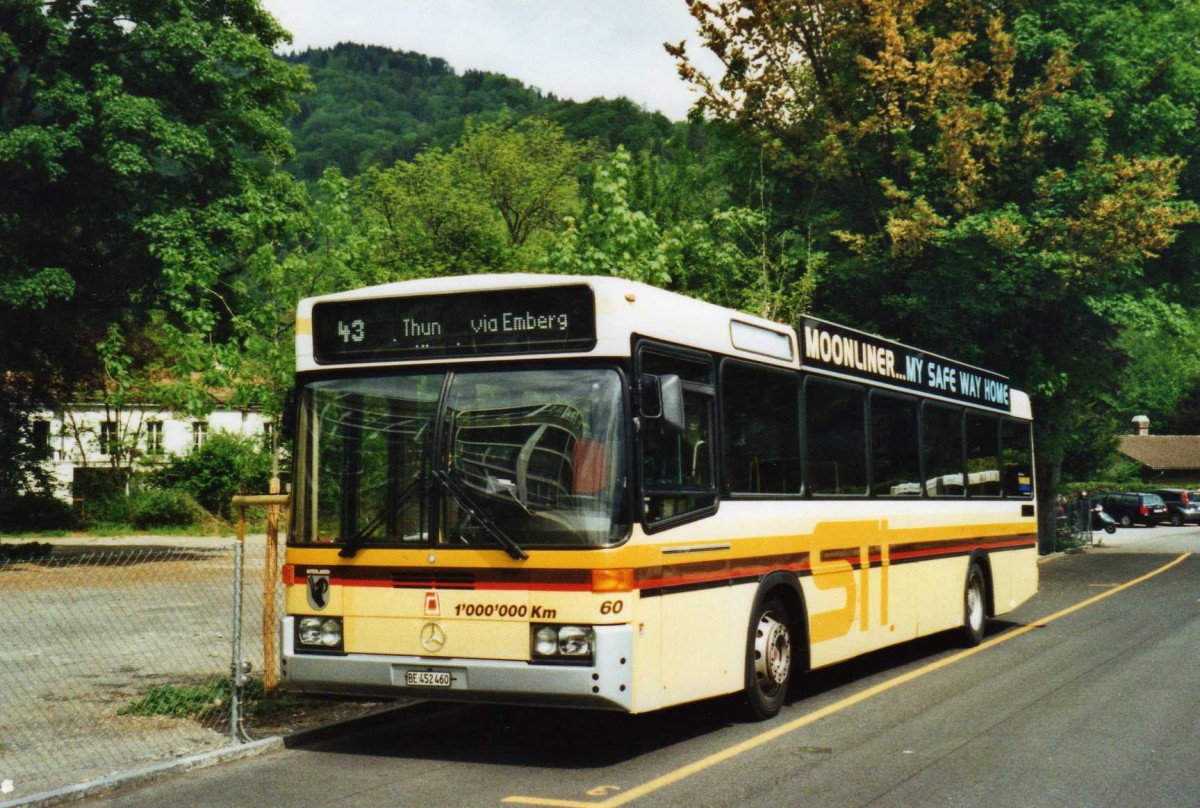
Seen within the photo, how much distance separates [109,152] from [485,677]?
22.9 meters

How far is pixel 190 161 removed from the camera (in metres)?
29.6

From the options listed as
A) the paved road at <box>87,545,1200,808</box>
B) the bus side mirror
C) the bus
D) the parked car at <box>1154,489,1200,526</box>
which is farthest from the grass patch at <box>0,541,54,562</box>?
the parked car at <box>1154,489,1200,526</box>

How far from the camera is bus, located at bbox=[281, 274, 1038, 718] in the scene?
7.88m

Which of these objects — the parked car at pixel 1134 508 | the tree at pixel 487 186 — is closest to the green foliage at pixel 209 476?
the tree at pixel 487 186

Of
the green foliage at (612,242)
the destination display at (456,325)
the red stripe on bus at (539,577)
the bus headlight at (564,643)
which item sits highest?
the green foliage at (612,242)

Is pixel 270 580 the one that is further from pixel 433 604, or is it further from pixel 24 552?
pixel 24 552

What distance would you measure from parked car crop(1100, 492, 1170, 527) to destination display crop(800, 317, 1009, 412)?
49447 mm

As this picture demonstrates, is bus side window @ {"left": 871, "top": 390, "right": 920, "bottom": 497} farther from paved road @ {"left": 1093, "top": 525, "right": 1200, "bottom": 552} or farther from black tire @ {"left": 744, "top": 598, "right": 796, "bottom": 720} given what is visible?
paved road @ {"left": 1093, "top": 525, "right": 1200, "bottom": 552}

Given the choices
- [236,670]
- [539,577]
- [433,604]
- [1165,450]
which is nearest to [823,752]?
[539,577]

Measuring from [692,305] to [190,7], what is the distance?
2492 cm

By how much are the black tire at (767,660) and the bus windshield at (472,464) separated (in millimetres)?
2192

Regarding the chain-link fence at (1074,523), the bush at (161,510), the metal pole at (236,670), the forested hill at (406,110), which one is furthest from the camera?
the forested hill at (406,110)

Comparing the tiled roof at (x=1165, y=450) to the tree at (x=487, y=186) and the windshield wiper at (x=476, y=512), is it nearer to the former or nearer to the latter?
the tree at (x=487, y=186)

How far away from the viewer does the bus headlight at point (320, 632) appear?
8414 mm
